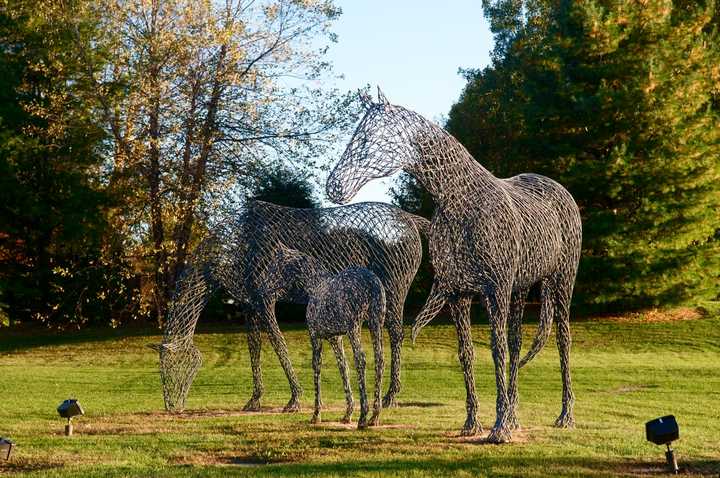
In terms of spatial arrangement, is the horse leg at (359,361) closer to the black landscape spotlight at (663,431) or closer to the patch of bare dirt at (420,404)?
the patch of bare dirt at (420,404)

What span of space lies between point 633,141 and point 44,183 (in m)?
20.7

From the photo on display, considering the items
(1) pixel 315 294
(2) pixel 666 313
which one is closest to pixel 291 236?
(1) pixel 315 294

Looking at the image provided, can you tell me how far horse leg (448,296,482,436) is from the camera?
1041cm

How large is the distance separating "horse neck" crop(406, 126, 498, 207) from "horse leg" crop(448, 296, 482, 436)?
142 centimetres

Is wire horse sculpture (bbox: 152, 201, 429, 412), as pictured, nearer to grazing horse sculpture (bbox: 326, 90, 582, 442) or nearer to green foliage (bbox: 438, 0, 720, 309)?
grazing horse sculpture (bbox: 326, 90, 582, 442)

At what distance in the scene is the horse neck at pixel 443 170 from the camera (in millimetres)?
9734

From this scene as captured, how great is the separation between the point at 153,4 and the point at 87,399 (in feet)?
41.4

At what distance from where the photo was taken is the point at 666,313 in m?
28.5

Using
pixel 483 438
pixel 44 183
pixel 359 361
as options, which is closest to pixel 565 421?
pixel 483 438

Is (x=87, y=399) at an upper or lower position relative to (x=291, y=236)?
lower

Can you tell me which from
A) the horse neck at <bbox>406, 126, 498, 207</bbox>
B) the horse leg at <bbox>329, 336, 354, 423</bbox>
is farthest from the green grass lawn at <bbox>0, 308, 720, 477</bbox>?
the horse neck at <bbox>406, 126, 498, 207</bbox>

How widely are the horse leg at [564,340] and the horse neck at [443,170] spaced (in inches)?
89.8

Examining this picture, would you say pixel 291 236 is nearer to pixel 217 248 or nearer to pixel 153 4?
pixel 217 248

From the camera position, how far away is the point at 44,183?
3128 cm
